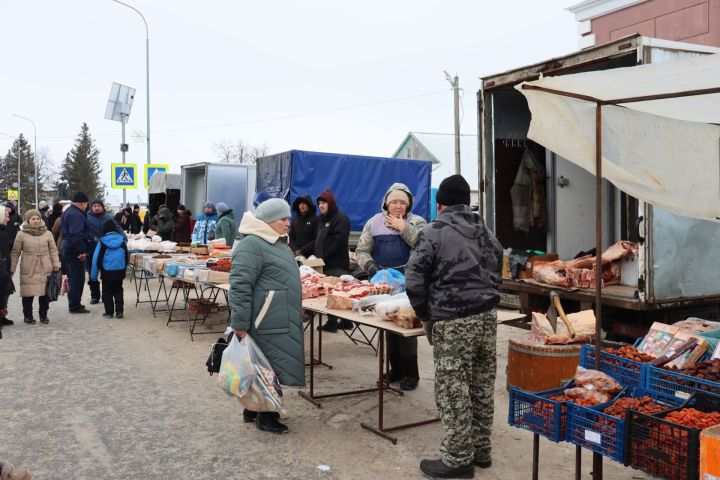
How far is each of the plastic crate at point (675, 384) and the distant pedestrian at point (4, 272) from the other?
6.46 metres

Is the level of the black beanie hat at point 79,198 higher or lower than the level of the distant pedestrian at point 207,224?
higher

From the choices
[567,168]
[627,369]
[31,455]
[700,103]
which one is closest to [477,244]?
[627,369]

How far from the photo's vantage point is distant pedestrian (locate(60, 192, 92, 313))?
10.3 metres

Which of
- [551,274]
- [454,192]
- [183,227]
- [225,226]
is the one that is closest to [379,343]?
[454,192]

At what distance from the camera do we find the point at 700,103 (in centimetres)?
429

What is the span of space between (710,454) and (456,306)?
5.18ft

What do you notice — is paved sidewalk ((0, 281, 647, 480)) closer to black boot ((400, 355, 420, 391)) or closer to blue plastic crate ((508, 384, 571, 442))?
black boot ((400, 355, 420, 391))

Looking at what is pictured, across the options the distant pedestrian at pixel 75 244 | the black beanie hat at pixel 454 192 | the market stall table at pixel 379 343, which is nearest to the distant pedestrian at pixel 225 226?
the distant pedestrian at pixel 75 244

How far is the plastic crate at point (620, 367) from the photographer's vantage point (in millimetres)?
4008

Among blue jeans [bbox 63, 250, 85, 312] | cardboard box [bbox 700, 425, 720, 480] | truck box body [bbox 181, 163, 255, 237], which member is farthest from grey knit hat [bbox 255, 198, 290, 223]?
truck box body [bbox 181, 163, 255, 237]

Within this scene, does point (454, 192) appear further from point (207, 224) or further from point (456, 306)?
point (207, 224)

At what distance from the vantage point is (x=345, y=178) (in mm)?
12586

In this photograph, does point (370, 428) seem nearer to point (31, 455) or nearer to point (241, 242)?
point (241, 242)

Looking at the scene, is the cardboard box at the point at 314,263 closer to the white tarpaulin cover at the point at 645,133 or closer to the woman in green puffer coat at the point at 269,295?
the woman in green puffer coat at the point at 269,295
